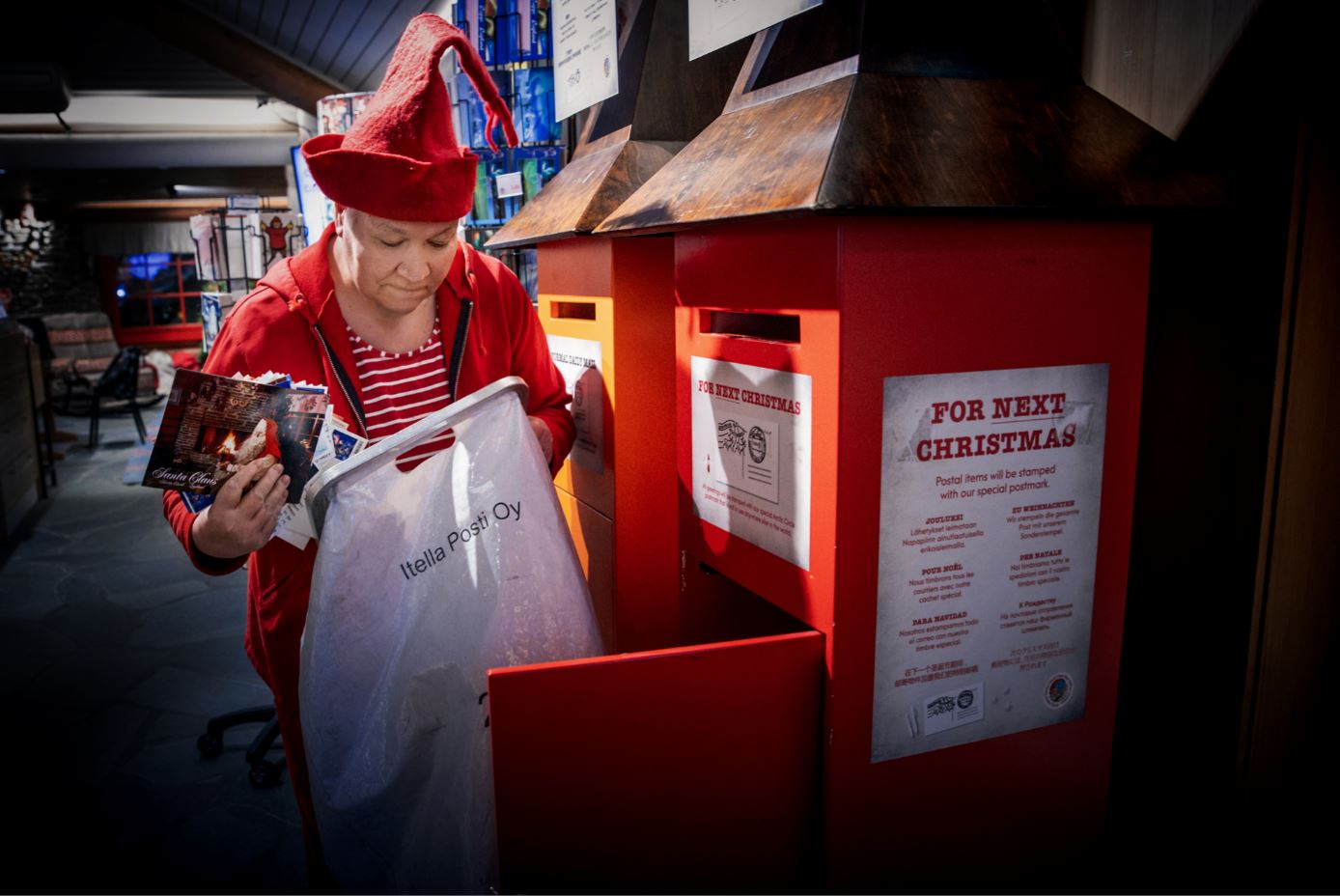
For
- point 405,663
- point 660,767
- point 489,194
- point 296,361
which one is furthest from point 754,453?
point 489,194

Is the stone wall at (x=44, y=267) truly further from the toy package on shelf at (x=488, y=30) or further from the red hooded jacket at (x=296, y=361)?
the red hooded jacket at (x=296, y=361)

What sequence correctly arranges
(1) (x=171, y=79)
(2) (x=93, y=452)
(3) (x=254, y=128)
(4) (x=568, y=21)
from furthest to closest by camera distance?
(3) (x=254, y=128), (1) (x=171, y=79), (2) (x=93, y=452), (4) (x=568, y=21)

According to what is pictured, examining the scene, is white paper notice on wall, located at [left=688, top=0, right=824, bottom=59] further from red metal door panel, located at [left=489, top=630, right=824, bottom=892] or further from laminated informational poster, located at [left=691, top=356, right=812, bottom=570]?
red metal door panel, located at [left=489, top=630, right=824, bottom=892]

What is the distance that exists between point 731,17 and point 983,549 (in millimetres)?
742

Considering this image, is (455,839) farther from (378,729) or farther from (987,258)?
(987,258)

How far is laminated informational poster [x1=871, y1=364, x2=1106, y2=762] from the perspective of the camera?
0.95 meters

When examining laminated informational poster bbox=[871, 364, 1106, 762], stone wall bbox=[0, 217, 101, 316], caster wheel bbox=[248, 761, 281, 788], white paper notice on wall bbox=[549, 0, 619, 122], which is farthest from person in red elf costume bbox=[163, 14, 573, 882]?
stone wall bbox=[0, 217, 101, 316]

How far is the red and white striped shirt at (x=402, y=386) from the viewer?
1.38 metres

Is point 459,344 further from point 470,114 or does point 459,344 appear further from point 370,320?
point 470,114

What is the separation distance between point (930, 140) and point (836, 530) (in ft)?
1.35

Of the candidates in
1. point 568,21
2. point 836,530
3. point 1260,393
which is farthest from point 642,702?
point 568,21

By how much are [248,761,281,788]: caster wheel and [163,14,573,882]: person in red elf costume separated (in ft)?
3.82

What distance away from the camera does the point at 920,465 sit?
95cm

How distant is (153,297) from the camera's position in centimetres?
1638
